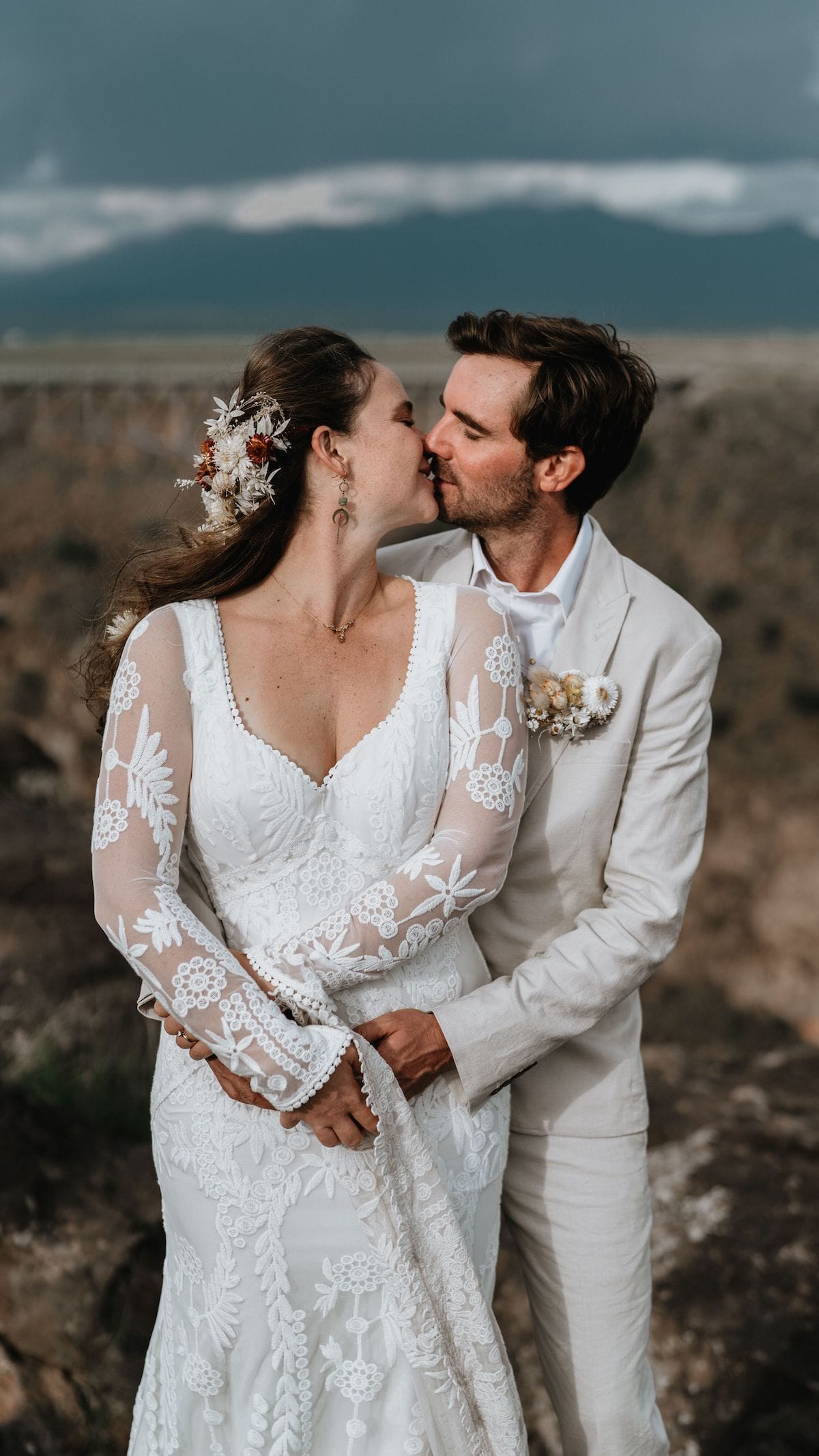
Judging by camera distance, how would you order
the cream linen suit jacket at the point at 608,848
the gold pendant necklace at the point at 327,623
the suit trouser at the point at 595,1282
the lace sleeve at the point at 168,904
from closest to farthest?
1. the lace sleeve at the point at 168,904
2. the gold pendant necklace at the point at 327,623
3. the cream linen suit jacket at the point at 608,848
4. the suit trouser at the point at 595,1282

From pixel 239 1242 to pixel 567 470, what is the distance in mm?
1893

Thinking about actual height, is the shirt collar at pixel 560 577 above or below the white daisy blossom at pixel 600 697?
above

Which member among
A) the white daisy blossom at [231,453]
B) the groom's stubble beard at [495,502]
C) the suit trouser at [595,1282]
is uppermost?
the white daisy blossom at [231,453]

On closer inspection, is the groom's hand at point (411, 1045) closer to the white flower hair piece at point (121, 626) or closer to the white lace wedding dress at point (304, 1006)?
the white lace wedding dress at point (304, 1006)

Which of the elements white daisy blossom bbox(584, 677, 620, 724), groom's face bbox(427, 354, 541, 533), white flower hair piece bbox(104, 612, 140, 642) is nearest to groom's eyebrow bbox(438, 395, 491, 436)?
groom's face bbox(427, 354, 541, 533)

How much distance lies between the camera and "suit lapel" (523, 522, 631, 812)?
286 cm

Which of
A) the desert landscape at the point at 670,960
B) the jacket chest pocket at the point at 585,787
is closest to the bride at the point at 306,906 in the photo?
the desert landscape at the point at 670,960

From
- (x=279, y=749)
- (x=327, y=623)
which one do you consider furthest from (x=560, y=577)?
(x=279, y=749)

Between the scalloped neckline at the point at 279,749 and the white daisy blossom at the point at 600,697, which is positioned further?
the white daisy blossom at the point at 600,697

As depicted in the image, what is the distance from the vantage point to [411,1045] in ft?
7.79

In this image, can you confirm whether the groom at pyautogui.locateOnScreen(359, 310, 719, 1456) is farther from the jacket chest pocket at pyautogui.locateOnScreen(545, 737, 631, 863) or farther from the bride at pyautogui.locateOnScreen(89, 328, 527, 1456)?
the bride at pyautogui.locateOnScreen(89, 328, 527, 1456)

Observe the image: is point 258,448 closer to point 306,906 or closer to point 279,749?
point 279,749

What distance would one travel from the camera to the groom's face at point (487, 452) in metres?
2.97

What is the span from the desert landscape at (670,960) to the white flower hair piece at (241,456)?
9 cm
